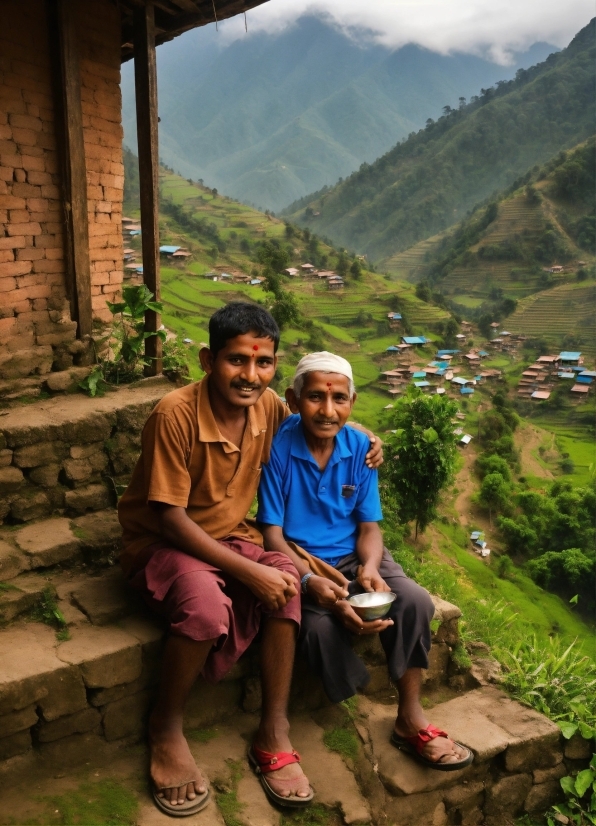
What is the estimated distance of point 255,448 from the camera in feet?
8.73

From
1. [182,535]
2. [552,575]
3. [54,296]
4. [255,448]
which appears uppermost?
[54,296]

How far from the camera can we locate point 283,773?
2365 mm

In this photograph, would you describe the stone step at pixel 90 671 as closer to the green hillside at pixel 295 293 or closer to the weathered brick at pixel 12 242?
the weathered brick at pixel 12 242

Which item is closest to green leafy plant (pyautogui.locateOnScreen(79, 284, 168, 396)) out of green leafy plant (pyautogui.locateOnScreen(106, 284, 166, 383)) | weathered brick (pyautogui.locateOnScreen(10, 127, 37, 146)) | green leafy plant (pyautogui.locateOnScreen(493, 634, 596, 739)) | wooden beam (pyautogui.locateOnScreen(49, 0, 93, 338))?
green leafy plant (pyautogui.locateOnScreen(106, 284, 166, 383))

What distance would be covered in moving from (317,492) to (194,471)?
52 cm

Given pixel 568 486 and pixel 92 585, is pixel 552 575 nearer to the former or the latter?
pixel 568 486

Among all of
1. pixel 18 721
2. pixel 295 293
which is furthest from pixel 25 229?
pixel 295 293

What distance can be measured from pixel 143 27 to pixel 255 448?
136 inches

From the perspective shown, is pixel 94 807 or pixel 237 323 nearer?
pixel 94 807

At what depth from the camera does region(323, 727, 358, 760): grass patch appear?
274cm

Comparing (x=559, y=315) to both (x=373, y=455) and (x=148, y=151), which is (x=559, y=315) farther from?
(x=373, y=455)

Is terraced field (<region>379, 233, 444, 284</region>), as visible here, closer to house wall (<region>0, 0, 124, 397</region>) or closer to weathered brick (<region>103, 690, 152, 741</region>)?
house wall (<region>0, 0, 124, 397</region>)

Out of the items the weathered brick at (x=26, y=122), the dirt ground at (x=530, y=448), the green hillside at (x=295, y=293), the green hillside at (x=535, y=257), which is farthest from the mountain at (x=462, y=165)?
the weathered brick at (x=26, y=122)

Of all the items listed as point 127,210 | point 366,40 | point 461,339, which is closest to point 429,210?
point 461,339
